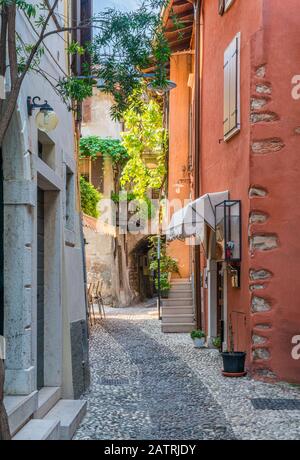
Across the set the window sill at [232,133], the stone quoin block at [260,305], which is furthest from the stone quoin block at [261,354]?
the window sill at [232,133]

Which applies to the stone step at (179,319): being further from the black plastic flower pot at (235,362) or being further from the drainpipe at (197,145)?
the black plastic flower pot at (235,362)

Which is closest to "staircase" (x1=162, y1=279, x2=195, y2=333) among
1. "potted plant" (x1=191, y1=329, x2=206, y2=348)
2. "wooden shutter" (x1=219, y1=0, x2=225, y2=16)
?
"potted plant" (x1=191, y1=329, x2=206, y2=348)

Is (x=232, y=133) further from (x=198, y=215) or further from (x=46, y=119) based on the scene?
(x=46, y=119)

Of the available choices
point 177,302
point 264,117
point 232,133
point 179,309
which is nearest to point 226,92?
point 232,133

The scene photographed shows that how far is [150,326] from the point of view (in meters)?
17.6

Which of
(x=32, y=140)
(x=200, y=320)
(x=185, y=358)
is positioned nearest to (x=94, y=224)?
(x=200, y=320)

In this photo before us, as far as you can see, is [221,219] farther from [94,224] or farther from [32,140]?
[94,224]

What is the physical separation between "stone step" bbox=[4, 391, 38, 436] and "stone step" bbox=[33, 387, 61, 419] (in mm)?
212

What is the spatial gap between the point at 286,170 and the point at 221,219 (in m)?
1.61

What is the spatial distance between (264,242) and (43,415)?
406 cm

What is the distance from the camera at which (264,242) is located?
9234 mm

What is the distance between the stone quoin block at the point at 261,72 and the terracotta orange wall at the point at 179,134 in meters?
9.78

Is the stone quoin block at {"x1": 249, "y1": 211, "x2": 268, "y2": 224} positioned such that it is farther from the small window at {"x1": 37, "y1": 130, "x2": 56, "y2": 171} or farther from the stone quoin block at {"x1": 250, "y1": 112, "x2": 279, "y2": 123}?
the small window at {"x1": 37, "y1": 130, "x2": 56, "y2": 171}

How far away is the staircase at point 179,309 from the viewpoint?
1606 centimetres
